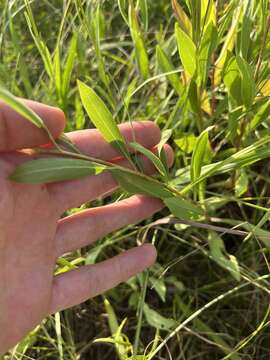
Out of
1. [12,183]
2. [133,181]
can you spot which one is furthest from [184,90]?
[12,183]

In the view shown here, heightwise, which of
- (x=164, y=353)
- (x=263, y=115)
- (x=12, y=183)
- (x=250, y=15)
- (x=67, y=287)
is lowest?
(x=164, y=353)

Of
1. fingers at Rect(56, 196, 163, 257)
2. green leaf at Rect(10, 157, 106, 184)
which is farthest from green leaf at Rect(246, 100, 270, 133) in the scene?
green leaf at Rect(10, 157, 106, 184)

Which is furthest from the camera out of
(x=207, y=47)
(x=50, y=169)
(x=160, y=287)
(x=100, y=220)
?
(x=160, y=287)

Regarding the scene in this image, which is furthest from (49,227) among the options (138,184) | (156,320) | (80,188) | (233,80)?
(233,80)

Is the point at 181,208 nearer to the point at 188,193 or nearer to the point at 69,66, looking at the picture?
the point at 188,193

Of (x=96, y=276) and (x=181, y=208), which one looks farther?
(x=96, y=276)

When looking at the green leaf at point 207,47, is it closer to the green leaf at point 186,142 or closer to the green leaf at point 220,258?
the green leaf at point 186,142

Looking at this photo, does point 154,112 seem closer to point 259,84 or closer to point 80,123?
point 80,123
